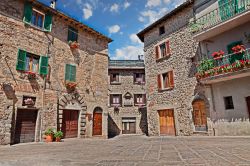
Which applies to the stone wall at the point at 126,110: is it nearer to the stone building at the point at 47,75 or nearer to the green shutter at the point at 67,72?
the stone building at the point at 47,75

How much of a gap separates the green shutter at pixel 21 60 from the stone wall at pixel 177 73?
32.3 feet

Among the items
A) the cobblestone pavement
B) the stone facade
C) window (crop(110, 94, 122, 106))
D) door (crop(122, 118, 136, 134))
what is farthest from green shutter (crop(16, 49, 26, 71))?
door (crop(122, 118, 136, 134))

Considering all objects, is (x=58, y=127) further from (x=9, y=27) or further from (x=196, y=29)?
(x=196, y=29)

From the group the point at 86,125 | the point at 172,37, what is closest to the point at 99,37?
the point at 172,37

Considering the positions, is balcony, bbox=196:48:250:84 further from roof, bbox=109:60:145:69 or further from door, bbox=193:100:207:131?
roof, bbox=109:60:145:69

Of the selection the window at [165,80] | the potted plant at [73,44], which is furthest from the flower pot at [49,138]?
the window at [165,80]

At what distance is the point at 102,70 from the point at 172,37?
6582 millimetres

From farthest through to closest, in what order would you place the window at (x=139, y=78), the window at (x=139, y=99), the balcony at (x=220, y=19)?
the window at (x=139, y=78), the window at (x=139, y=99), the balcony at (x=220, y=19)

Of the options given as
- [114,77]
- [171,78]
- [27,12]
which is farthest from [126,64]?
[27,12]

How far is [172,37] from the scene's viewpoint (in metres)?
14.3

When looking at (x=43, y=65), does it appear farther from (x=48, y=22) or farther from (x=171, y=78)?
(x=171, y=78)

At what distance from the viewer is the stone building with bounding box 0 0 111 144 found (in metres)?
10.0

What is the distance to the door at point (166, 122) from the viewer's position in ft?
44.4

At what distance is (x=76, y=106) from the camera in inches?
518
